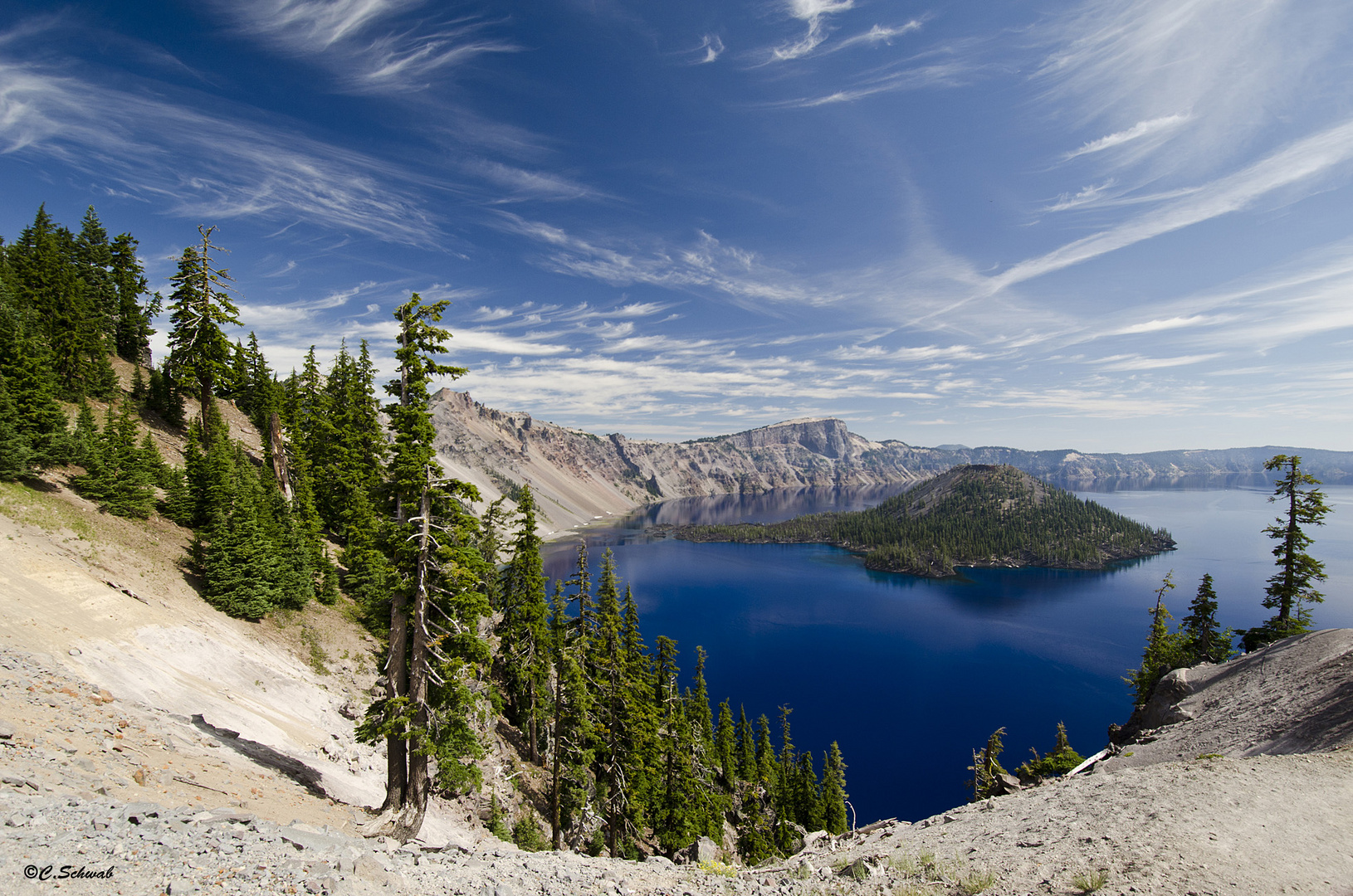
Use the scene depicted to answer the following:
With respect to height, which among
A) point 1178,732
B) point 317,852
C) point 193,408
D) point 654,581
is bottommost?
point 654,581

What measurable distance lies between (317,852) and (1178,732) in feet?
83.6

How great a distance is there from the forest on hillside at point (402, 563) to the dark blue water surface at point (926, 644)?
1855cm

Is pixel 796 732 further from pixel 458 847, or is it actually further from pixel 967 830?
pixel 458 847

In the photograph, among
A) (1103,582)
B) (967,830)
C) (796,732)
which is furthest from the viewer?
(1103,582)

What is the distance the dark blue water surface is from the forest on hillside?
18548 millimetres

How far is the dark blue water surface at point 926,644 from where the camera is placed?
59188 mm

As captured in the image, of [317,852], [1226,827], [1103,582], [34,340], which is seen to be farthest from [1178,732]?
[1103,582]

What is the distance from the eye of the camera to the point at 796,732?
62219 mm

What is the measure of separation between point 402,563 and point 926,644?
100 metres

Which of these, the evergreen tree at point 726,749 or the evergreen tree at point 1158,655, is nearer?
the evergreen tree at point 1158,655

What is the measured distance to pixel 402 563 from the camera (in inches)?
555

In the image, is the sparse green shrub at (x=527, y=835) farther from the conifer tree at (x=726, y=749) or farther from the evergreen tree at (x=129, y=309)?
the evergreen tree at (x=129, y=309)

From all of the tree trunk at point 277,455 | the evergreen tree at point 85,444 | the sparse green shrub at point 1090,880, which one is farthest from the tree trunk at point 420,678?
the tree trunk at point 277,455

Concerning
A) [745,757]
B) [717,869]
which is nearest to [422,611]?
[717,869]
